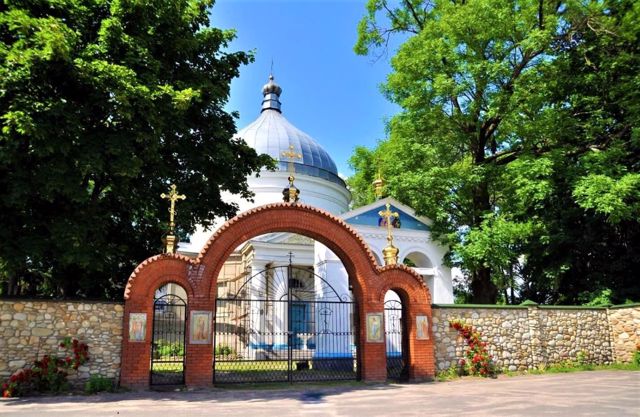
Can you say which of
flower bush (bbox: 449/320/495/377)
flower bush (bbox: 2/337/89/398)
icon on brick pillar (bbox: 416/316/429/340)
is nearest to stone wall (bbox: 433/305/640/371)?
flower bush (bbox: 449/320/495/377)

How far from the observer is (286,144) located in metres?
27.2

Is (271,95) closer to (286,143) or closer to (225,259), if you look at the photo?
(286,143)

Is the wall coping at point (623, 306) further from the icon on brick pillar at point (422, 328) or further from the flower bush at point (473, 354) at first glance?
the icon on brick pillar at point (422, 328)

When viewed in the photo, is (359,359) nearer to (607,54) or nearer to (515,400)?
(515,400)

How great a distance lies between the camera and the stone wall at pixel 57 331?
10.3 m

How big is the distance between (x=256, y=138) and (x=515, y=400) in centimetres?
2061

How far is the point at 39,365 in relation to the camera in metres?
10.2

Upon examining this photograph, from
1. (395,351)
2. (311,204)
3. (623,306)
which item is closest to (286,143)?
(311,204)

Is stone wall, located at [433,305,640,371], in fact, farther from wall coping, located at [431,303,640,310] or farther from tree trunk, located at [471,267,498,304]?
tree trunk, located at [471,267,498,304]

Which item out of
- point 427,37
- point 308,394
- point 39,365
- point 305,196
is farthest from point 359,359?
point 305,196

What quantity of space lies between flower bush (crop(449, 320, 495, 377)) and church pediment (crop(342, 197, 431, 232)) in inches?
201

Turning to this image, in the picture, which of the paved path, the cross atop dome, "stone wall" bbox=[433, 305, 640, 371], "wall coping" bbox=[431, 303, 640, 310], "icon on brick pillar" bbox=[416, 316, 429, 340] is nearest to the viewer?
the paved path

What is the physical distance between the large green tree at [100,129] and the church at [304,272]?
2.91 meters

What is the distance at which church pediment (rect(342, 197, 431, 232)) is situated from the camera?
17.9 m
